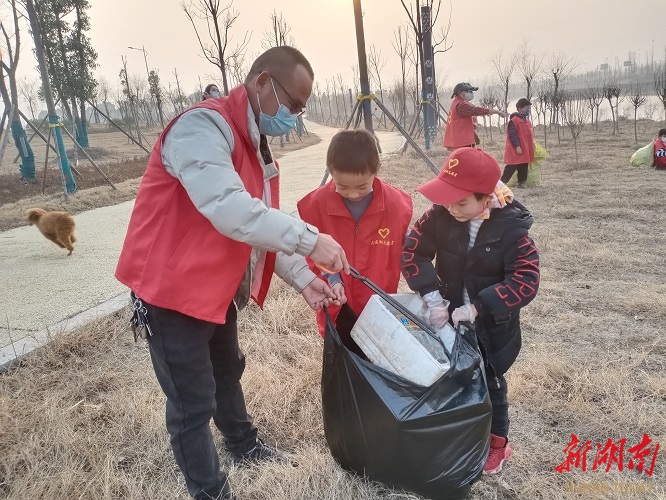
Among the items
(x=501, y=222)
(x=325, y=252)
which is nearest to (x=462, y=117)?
(x=501, y=222)

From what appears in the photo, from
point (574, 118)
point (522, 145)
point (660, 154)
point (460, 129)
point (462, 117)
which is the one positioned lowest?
point (660, 154)

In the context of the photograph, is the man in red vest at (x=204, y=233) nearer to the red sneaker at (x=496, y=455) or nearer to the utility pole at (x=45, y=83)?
the red sneaker at (x=496, y=455)

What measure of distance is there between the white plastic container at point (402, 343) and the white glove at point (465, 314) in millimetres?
63

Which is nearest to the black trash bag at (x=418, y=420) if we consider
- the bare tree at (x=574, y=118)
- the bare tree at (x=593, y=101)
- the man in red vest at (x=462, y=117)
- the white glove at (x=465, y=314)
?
the white glove at (x=465, y=314)

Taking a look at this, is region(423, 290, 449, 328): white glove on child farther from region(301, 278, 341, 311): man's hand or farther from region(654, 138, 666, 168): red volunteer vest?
region(654, 138, 666, 168): red volunteer vest

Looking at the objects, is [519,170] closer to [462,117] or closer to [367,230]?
[462,117]

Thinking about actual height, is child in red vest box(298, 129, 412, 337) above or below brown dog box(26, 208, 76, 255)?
Answer: above

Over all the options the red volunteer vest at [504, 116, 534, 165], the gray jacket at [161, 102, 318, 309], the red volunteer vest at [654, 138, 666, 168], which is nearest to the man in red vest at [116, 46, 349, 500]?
the gray jacket at [161, 102, 318, 309]

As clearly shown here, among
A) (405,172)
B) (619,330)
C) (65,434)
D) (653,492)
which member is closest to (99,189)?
(405,172)

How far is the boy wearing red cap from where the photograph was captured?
158 cm

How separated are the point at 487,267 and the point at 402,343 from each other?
405 mm

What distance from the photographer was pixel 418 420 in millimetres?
1396

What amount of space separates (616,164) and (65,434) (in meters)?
9.67

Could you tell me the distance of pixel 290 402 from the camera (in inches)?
90.1
